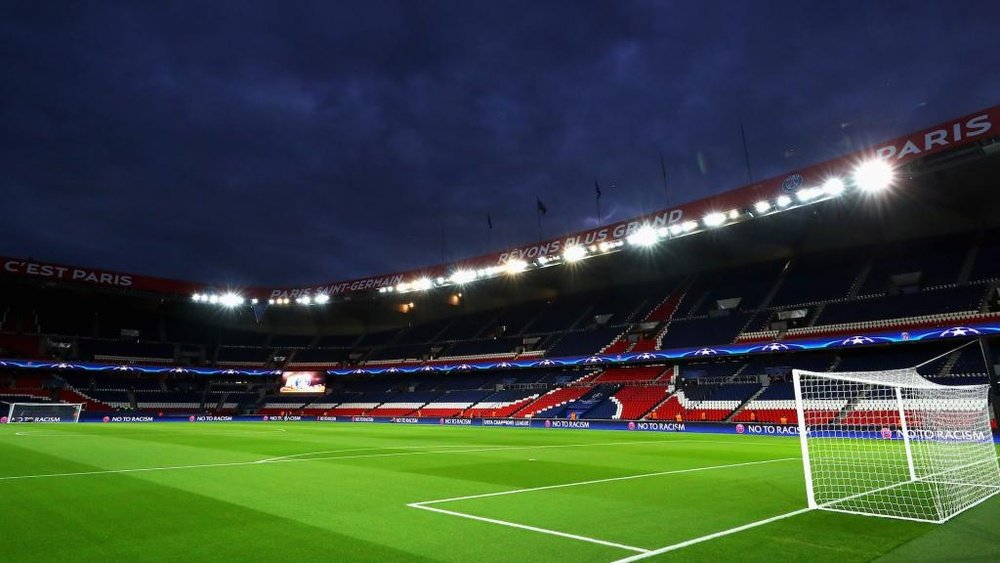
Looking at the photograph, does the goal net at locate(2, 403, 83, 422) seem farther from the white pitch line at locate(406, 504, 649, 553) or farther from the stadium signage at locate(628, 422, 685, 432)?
the white pitch line at locate(406, 504, 649, 553)

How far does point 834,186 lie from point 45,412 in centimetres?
5158

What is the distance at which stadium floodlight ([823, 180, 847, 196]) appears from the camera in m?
25.3

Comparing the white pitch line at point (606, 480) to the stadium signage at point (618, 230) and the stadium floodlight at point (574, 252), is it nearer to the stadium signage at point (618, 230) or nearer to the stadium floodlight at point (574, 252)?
the stadium signage at point (618, 230)

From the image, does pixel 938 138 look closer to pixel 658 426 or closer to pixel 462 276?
pixel 658 426

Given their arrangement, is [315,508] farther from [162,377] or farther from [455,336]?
[162,377]

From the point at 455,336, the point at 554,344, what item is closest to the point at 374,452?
the point at 554,344

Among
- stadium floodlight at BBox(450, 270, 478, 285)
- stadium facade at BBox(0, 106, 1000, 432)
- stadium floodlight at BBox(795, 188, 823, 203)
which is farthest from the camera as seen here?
stadium floodlight at BBox(450, 270, 478, 285)

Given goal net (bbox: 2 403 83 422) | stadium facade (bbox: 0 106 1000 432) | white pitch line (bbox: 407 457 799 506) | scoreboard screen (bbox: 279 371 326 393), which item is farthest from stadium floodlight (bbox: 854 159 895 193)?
scoreboard screen (bbox: 279 371 326 393)

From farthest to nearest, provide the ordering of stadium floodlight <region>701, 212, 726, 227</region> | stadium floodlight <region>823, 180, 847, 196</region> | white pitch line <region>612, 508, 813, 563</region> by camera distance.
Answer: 1. stadium floodlight <region>701, 212, 726, 227</region>
2. stadium floodlight <region>823, 180, 847, 196</region>
3. white pitch line <region>612, 508, 813, 563</region>

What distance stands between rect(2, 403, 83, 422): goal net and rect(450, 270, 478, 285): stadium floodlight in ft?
92.4

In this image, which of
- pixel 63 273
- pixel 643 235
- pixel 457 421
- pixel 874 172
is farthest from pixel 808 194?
pixel 63 273

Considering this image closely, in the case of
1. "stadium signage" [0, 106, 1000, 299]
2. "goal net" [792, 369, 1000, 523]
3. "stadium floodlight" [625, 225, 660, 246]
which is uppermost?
"stadium signage" [0, 106, 1000, 299]

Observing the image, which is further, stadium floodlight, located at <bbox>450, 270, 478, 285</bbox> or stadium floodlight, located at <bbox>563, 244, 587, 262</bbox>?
stadium floodlight, located at <bbox>450, 270, 478, 285</bbox>

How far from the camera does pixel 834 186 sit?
1014 inches
